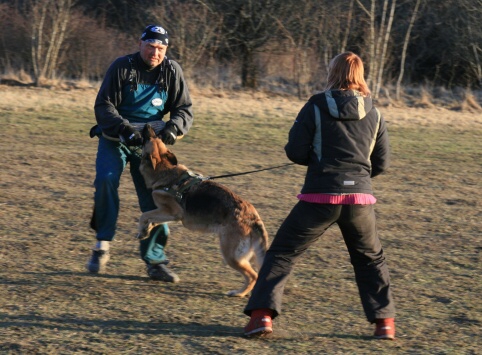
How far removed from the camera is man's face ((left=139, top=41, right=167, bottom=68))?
5980 millimetres

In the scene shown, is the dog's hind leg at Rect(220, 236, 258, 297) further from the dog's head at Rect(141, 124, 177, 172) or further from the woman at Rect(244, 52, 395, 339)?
the dog's head at Rect(141, 124, 177, 172)

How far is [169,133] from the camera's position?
611 cm

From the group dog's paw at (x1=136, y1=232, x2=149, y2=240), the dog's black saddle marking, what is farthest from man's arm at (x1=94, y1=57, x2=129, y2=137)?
dog's paw at (x1=136, y1=232, x2=149, y2=240)

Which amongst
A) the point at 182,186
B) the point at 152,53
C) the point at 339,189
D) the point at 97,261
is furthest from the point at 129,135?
the point at 339,189

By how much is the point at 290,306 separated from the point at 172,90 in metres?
1.98

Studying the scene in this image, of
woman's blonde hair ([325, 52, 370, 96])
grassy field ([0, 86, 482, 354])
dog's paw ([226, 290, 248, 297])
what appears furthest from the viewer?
dog's paw ([226, 290, 248, 297])

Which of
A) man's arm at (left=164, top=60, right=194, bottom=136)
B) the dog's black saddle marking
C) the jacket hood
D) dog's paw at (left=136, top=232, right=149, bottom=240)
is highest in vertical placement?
the jacket hood

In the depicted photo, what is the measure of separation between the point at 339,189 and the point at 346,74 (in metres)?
0.72

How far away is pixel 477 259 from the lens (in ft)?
Result: 23.7

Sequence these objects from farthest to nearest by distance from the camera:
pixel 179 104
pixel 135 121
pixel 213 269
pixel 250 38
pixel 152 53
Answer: pixel 250 38 < pixel 213 269 < pixel 179 104 < pixel 135 121 < pixel 152 53

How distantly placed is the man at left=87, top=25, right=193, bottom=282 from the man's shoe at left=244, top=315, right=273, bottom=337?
133cm

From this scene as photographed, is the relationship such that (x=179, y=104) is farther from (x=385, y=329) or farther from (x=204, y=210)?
(x=385, y=329)

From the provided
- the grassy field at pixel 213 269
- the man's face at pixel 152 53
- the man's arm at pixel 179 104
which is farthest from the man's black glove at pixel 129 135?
the grassy field at pixel 213 269

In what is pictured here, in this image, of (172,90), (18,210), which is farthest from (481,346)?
(18,210)
